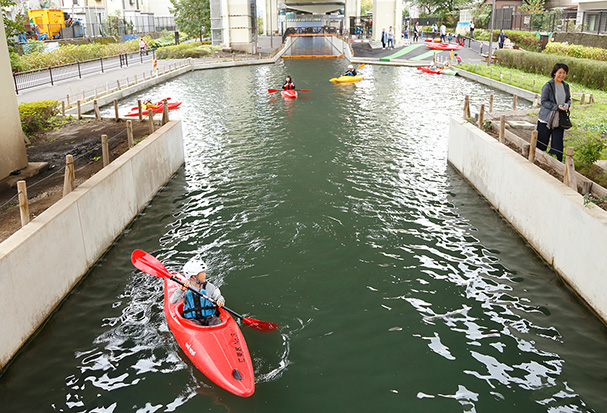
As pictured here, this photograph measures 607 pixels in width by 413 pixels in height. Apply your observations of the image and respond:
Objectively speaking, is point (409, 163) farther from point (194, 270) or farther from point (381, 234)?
point (194, 270)

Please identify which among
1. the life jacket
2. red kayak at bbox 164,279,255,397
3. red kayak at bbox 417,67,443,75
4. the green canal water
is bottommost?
the green canal water

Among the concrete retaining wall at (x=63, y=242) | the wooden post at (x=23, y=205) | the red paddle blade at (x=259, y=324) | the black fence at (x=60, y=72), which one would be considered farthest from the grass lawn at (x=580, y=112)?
the black fence at (x=60, y=72)

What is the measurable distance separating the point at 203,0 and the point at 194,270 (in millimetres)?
60858

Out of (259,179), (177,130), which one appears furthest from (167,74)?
(259,179)

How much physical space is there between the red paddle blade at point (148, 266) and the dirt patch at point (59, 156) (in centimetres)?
241

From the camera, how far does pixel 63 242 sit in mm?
9961

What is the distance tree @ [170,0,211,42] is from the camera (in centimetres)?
6291

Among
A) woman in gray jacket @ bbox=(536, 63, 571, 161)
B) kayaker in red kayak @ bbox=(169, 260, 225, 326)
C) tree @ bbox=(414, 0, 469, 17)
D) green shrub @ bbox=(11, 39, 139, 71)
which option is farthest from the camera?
tree @ bbox=(414, 0, 469, 17)

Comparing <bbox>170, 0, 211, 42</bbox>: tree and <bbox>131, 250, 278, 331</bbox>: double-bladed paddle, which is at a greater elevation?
<bbox>170, 0, 211, 42</bbox>: tree

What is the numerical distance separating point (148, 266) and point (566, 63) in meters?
29.2

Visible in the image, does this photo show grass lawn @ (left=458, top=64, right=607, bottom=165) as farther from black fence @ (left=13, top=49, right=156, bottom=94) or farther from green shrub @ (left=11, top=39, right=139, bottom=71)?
green shrub @ (left=11, top=39, right=139, bottom=71)

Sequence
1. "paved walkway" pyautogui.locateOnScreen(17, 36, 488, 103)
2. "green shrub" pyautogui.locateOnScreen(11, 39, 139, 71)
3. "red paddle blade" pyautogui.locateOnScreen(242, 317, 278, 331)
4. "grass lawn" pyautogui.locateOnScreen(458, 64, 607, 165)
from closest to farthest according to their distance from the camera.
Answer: "red paddle blade" pyautogui.locateOnScreen(242, 317, 278, 331), "grass lawn" pyautogui.locateOnScreen(458, 64, 607, 165), "paved walkway" pyautogui.locateOnScreen(17, 36, 488, 103), "green shrub" pyautogui.locateOnScreen(11, 39, 139, 71)

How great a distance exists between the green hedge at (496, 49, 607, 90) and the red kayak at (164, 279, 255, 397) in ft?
87.7

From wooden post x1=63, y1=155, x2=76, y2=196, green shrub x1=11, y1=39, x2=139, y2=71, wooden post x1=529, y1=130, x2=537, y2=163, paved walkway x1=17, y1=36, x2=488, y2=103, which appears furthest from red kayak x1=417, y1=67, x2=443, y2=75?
wooden post x1=63, y1=155, x2=76, y2=196
